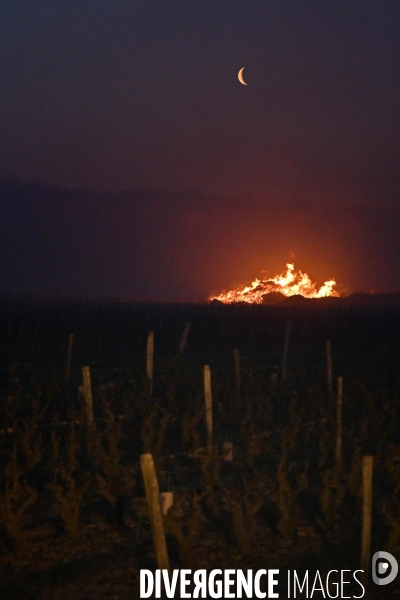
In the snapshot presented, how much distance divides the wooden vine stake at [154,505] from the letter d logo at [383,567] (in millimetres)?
1689

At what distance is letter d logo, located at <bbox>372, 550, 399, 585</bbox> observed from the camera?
5.55 m

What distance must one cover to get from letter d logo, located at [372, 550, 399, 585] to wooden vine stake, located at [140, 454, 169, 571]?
1.69 metres

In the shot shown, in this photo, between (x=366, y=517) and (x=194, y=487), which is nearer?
(x=366, y=517)

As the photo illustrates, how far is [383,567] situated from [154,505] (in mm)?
2012

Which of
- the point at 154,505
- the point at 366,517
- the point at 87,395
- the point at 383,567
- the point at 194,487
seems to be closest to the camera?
the point at 154,505

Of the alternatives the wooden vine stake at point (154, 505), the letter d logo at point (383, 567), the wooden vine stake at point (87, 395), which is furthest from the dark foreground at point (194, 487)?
the wooden vine stake at point (154, 505)

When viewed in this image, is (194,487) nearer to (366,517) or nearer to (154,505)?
(366,517)

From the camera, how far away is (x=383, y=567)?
572 cm

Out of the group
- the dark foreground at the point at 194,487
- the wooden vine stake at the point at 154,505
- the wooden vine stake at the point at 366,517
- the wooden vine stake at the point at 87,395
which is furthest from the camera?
the wooden vine stake at the point at 87,395

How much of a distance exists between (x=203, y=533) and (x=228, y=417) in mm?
6001

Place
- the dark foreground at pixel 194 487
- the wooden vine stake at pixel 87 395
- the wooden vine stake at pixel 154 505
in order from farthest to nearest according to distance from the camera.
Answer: the wooden vine stake at pixel 87 395, the dark foreground at pixel 194 487, the wooden vine stake at pixel 154 505

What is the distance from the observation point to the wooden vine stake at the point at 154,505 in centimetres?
508

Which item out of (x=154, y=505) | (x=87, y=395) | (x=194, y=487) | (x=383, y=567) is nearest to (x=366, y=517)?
(x=383, y=567)

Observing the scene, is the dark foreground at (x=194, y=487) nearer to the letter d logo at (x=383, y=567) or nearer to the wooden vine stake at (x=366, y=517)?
the letter d logo at (x=383, y=567)
